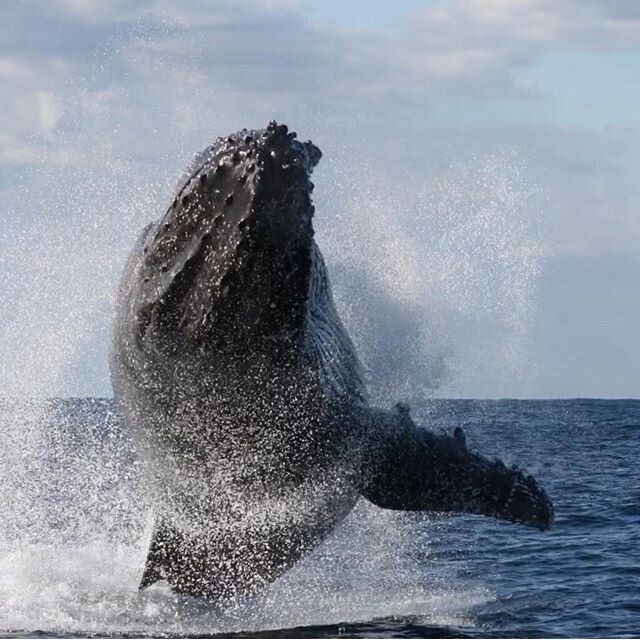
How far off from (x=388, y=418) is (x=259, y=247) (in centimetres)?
379

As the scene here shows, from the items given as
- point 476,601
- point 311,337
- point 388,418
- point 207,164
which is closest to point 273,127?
point 207,164

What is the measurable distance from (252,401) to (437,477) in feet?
9.35

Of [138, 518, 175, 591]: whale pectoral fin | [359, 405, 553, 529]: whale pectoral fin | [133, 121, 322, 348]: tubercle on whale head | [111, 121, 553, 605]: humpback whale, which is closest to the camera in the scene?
[133, 121, 322, 348]: tubercle on whale head

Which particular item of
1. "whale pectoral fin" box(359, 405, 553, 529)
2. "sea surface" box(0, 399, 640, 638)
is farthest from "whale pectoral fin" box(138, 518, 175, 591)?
"whale pectoral fin" box(359, 405, 553, 529)

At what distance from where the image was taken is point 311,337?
13031mm

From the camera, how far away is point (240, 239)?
11.1 metres

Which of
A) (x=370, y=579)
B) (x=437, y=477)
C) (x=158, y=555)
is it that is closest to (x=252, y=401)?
(x=437, y=477)

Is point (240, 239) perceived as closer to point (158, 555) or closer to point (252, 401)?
point (252, 401)

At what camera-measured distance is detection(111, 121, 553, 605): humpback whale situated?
1125 centimetres

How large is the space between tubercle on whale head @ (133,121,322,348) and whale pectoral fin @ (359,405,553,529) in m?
2.91

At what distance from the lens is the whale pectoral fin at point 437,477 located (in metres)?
14.3

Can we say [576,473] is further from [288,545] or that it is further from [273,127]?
[273,127]

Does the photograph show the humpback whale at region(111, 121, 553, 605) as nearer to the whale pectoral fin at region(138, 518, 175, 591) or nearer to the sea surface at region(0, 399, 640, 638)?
the whale pectoral fin at region(138, 518, 175, 591)

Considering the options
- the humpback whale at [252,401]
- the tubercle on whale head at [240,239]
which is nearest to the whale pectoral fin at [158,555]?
the humpback whale at [252,401]
